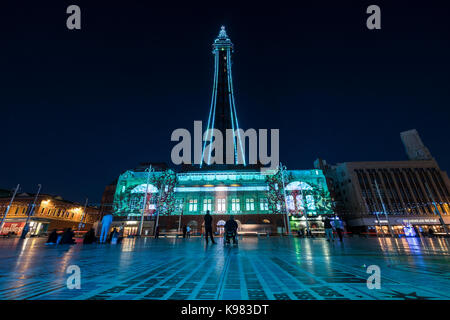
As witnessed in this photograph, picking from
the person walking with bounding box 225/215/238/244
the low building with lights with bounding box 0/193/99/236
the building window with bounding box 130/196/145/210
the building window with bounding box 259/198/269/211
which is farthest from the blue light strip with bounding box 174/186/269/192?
the person walking with bounding box 225/215/238/244

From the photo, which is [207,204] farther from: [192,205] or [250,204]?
[250,204]

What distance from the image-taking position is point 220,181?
49.0 meters

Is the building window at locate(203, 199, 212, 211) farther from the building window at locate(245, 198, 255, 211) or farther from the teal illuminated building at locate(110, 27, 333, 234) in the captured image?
the building window at locate(245, 198, 255, 211)

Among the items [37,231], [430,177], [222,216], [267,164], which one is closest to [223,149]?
[267,164]

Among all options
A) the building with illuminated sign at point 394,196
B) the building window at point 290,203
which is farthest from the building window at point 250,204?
the building with illuminated sign at point 394,196

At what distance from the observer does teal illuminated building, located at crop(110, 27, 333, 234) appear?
1601 inches


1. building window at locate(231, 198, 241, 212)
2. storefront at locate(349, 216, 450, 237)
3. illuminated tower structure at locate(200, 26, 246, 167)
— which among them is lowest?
storefront at locate(349, 216, 450, 237)

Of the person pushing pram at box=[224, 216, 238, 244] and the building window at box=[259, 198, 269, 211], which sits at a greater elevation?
the building window at box=[259, 198, 269, 211]

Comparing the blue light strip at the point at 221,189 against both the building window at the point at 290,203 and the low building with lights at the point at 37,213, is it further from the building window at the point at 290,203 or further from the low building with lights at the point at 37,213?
the low building with lights at the point at 37,213

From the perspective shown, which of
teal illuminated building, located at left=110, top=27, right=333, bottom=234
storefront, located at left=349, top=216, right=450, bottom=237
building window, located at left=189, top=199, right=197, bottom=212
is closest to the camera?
teal illuminated building, located at left=110, top=27, right=333, bottom=234
